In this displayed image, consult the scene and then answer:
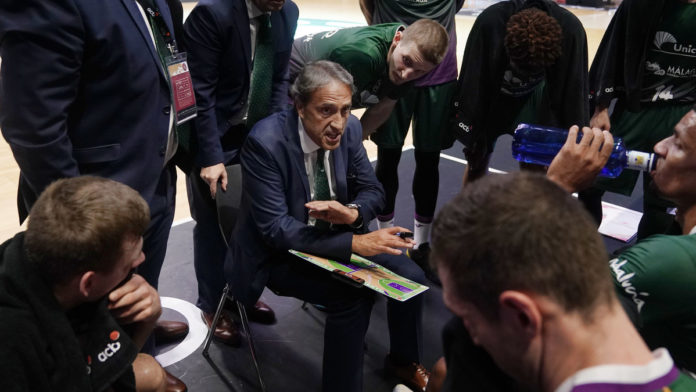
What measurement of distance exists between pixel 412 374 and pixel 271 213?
0.98 m

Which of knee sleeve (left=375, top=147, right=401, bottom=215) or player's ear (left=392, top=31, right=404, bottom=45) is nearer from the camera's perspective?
player's ear (left=392, top=31, right=404, bottom=45)

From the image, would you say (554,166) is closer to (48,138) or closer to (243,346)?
(48,138)

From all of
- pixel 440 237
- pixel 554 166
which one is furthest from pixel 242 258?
pixel 440 237

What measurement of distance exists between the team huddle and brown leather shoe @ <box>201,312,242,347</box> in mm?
28

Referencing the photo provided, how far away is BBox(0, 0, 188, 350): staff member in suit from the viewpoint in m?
1.61

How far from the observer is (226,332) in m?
2.73

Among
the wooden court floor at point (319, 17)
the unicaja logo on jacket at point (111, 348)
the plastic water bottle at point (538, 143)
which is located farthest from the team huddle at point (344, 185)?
the wooden court floor at point (319, 17)

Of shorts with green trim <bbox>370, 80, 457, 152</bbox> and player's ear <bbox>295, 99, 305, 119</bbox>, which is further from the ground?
player's ear <bbox>295, 99, 305, 119</bbox>

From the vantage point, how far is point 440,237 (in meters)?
0.93

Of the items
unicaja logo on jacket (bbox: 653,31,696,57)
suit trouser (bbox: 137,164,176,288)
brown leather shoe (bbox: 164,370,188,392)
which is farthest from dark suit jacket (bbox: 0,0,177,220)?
unicaja logo on jacket (bbox: 653,31,696,57)

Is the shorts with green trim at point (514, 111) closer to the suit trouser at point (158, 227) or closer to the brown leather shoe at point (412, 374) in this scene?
the brown leather shoe at point (412, 374)

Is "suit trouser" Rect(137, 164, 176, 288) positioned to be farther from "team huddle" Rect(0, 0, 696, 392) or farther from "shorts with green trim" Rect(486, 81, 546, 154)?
"shorts with green trim" Rect(486, 81, 546, 154)

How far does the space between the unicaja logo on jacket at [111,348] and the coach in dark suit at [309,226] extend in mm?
793

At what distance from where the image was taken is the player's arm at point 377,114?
3018 mm
